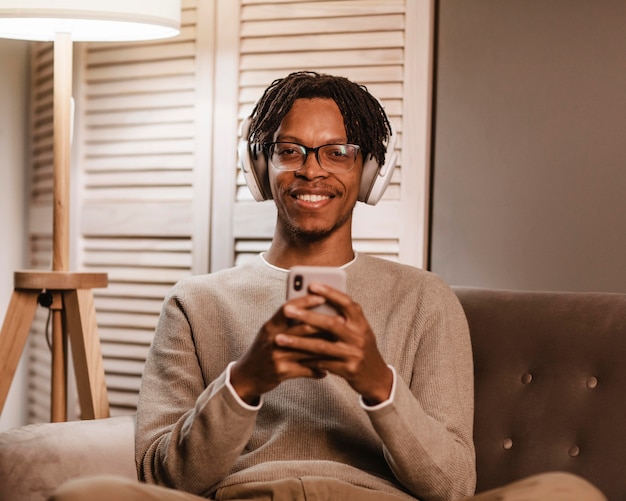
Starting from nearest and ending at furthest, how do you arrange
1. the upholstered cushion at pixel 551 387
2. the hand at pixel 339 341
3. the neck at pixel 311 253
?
the hand at pixel 339 341, the upholstered cushion at pixel 551 387, the neck at pixel 311 253

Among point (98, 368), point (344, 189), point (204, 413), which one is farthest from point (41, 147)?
point (204, 413)

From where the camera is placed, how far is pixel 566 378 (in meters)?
1.57

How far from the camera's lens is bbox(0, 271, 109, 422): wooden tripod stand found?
1.91 meters

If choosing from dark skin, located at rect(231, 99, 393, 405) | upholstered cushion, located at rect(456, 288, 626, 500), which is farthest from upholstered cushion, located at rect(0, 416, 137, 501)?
upholstered cushion, located at rect(456, 288, 626, 500)

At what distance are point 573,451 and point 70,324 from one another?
1058 mm

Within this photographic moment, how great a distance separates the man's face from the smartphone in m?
0.33

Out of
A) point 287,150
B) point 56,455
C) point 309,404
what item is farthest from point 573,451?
point 56,455

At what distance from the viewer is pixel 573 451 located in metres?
1.52

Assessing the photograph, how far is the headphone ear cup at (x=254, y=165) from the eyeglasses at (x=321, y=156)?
0.06 metres

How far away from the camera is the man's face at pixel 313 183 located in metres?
1.56

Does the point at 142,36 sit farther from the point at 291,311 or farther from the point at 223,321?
the point at 291,311

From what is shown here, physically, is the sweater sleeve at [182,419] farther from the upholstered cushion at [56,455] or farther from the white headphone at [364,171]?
the white headphone at [364,171]

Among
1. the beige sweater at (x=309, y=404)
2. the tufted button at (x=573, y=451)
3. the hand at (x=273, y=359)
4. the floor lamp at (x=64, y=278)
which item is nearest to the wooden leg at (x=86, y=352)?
the floor lamp at (x=64, y=278)

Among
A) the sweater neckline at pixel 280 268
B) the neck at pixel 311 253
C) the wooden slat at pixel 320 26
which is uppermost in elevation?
the wooden slat at pixel 320 26
